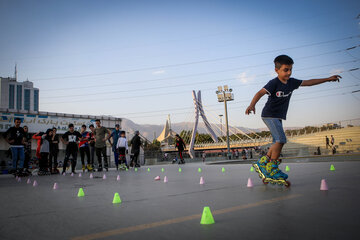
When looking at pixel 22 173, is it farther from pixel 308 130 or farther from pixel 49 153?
pixel 308 130

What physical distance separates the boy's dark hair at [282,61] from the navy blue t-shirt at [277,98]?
0.23m

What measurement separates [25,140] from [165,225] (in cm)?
932

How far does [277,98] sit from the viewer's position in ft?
13.8

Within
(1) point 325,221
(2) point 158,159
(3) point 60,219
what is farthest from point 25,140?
(2) point 158,159

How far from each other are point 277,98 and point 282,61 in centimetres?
57

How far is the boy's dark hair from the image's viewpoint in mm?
4227

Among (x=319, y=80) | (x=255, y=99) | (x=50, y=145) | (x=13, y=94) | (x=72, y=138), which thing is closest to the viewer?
(x=255, y=99)

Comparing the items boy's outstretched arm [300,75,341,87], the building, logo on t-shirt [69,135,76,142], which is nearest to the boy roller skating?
boy's outstretched arm [300,75,341,87]

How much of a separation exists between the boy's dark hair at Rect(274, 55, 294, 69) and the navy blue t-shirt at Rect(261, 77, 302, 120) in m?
0.23

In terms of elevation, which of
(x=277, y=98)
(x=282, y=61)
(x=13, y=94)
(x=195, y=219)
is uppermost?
(x=13, y=94)

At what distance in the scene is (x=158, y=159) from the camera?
3234 cm

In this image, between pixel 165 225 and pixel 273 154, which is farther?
pixel 273 154

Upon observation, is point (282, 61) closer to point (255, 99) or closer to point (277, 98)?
point (277, 98)

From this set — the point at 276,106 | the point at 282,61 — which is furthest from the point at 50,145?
the point at 282,61
